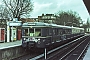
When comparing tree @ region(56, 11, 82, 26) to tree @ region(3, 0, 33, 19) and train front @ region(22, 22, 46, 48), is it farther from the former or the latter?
train front @ region(22, 22, 46, 48)

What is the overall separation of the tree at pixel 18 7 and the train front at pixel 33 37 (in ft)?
91.7

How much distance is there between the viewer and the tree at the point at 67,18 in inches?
3335

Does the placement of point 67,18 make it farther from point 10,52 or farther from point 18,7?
point 10,52

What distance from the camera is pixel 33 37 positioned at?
1970 centimetres

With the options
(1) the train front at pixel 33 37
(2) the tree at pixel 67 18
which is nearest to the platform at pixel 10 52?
(1) the train front at pixel 33 37

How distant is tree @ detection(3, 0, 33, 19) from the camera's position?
48.4 metres

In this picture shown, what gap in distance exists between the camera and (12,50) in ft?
56.8

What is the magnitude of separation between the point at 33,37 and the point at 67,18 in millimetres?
69385

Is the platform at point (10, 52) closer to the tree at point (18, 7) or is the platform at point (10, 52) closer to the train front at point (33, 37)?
the train front at point (33, 37)

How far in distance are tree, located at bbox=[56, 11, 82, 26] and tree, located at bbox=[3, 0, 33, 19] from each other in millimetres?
33067

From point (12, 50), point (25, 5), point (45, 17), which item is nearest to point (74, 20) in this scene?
point (25, 5)

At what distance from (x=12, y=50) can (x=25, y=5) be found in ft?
112

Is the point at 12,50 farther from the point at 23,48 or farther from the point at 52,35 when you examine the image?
the point at 52,35

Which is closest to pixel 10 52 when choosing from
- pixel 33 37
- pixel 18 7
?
pixel 33 37
